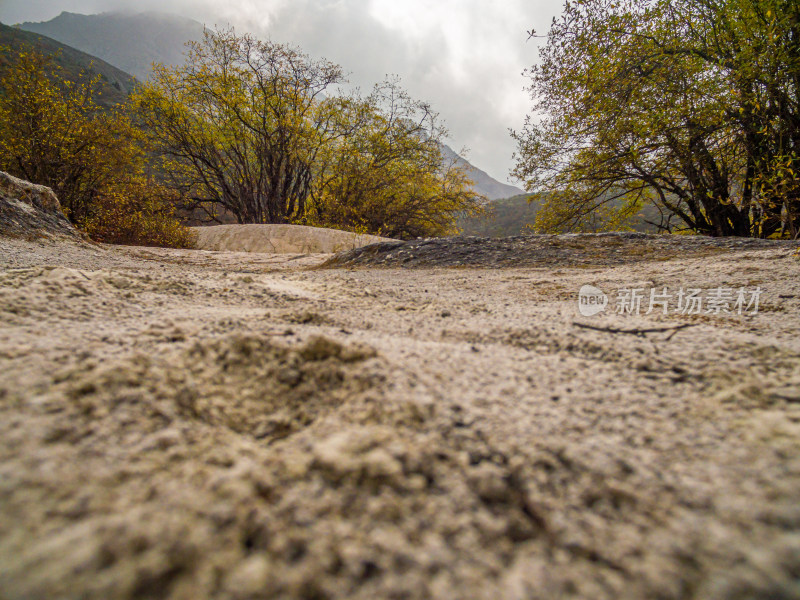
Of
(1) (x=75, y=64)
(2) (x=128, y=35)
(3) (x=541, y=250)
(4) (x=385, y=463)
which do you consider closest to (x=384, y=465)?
(4) (x=385, y=463)

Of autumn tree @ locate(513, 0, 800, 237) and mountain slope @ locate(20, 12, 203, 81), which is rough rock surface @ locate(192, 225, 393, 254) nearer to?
autumn tree @ locate(513, 0, 800, 237)

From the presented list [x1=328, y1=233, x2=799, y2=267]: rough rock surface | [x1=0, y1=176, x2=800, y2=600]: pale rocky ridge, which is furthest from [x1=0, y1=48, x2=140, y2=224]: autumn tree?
[x1=0, y1=176, x2=800, y2=600]: pale rocky ridge

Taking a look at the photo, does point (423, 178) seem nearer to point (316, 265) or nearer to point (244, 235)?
point (244, 235)

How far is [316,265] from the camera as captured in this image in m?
3.76

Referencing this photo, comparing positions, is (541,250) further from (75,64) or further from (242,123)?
(75,64)

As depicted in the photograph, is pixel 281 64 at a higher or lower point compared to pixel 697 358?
higher

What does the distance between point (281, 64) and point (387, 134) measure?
10.7 ft

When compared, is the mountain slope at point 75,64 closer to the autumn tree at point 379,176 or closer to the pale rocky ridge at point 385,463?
the autumn tree at point 379,176

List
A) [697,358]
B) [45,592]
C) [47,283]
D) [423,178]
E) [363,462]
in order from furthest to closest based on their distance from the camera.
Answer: [423,178]
[47,283]
[697,358]
[363,462]
[45,592]

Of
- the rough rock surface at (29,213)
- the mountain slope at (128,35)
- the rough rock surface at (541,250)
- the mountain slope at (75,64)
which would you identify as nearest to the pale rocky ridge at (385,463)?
the rough rock surface at (541,250)

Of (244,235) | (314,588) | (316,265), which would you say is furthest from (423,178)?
(314,588)

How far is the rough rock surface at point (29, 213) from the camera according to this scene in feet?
8.91

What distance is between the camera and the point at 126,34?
63.8m

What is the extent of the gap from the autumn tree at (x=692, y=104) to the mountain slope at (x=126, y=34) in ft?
220
